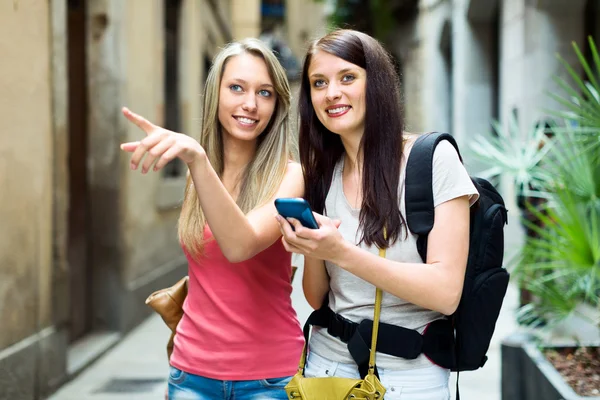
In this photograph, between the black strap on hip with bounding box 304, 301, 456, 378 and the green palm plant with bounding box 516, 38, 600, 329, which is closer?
the black strap on hip with bounding box 304, 301, 456, 378

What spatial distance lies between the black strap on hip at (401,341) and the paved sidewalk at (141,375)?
7.11 feet

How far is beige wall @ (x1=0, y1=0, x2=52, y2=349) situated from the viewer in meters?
4.59

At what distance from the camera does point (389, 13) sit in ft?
62.2

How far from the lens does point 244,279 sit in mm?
2422

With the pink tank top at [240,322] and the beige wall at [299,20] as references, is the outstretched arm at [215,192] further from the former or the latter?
the beige wall at [299,20]

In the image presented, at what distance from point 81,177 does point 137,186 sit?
0.59 meters

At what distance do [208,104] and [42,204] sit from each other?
10.0 feet

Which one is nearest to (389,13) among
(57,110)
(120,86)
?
(120,86)

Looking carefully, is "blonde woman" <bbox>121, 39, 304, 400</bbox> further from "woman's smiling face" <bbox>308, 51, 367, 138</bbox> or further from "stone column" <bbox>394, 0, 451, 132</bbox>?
"stone column" <bbox>394, 0, 451, 132</bbox>

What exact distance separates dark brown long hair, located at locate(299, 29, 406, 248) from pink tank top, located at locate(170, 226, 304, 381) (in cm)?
37

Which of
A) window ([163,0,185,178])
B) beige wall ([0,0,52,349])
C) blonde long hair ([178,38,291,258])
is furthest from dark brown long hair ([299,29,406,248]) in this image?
window ([163,0,185,178])

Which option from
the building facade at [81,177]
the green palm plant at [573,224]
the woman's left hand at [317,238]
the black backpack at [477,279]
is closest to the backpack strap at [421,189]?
the black backpack at [477,279]

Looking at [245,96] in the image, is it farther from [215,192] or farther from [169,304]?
[169,304]

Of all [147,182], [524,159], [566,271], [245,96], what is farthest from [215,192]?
[147,182]
